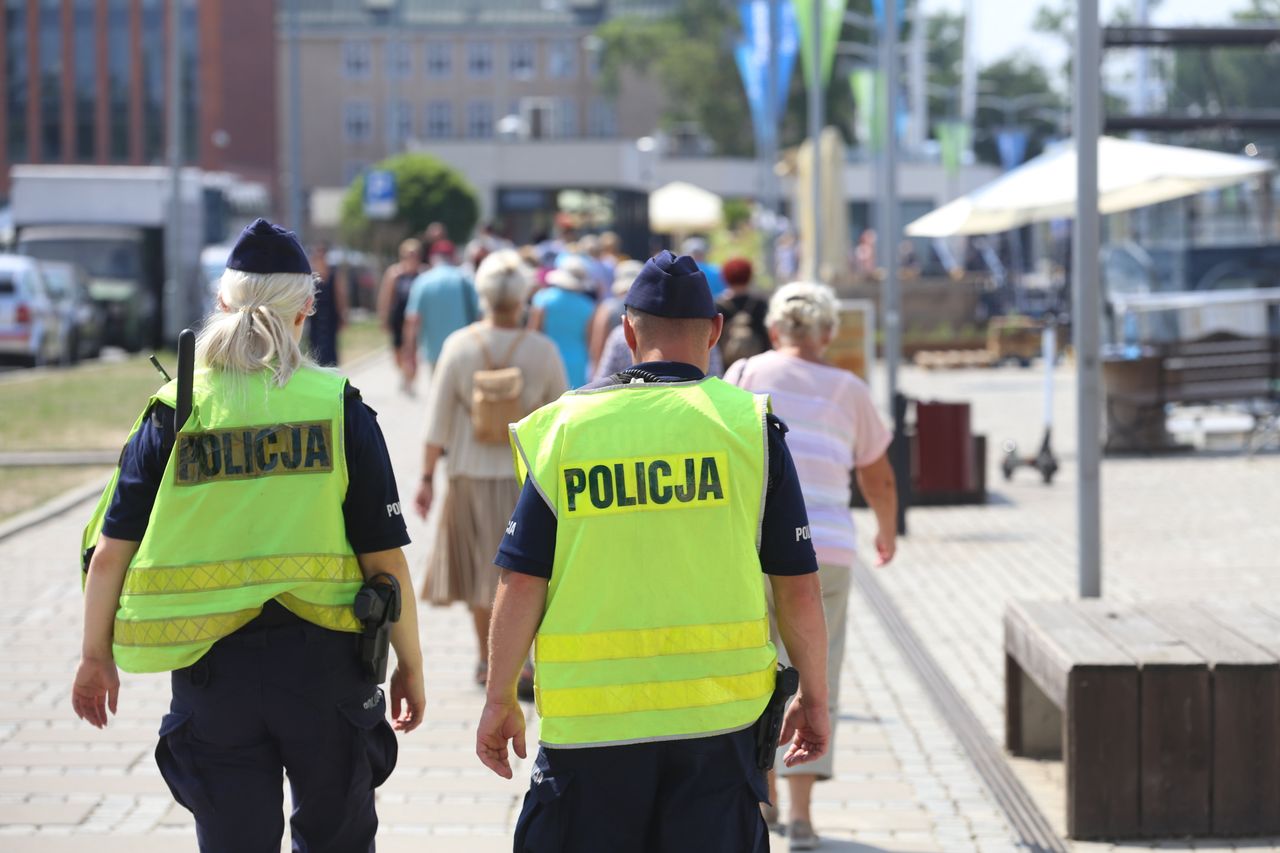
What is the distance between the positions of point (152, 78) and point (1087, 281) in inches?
3382

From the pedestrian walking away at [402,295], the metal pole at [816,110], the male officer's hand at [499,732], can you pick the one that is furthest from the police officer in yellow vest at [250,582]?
the pedestrian walking away at [402,295]

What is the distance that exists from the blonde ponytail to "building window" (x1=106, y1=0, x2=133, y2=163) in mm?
88526

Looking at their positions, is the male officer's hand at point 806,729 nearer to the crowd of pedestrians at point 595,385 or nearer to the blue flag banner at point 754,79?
the crowd of pedestrians at point 595,385

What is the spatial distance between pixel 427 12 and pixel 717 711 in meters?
106

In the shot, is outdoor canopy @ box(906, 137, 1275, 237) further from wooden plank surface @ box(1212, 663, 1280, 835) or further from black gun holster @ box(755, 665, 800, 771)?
black gun holster @ box(755, 665, 800, 771)

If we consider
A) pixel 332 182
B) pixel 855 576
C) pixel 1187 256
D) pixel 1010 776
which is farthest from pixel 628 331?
pixel 332 182

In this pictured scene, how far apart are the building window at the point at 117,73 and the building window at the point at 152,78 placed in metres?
0.74

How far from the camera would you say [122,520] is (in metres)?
4.05

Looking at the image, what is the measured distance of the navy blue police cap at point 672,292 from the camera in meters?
3.92

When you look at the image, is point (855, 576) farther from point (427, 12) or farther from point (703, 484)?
point (427, 12)

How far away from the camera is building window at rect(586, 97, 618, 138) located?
105938 mm

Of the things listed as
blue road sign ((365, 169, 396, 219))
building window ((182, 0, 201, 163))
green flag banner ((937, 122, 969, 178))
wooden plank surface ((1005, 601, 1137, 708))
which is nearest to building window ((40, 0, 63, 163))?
building window ((182, 0, 201, 163))

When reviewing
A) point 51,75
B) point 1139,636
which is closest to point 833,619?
point 1139,636

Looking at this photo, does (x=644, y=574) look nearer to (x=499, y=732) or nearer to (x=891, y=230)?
(x=499, y=732)
